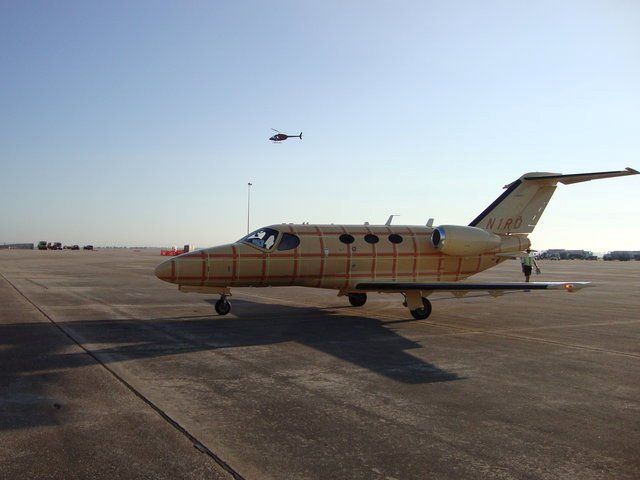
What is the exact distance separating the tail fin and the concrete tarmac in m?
4.87

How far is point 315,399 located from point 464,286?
8.58 meters

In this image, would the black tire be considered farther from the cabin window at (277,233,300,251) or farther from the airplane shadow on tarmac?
the cabin window at (277,233,300,251)

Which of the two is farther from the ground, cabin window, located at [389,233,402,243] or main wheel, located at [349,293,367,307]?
cabin window, located at [389,233,402,243]

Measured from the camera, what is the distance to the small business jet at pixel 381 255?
1493cm

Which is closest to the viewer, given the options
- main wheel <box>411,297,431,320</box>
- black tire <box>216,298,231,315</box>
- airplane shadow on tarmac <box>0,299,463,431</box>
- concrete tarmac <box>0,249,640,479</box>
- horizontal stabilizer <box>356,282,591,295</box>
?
concrete tarmac <box>0,249,640,479</box>

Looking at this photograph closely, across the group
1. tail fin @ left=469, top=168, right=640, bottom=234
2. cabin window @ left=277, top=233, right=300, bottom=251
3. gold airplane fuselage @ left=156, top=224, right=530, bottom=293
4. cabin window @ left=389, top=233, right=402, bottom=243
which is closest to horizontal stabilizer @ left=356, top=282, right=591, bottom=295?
gold airplane fuselage @ left=156, top=224, right=530, bottom=293

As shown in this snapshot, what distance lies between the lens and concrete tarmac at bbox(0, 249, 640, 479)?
5.01 metres

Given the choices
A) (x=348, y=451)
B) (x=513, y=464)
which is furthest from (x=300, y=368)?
(x=513, y=464)

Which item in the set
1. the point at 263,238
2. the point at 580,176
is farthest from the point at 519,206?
the point at 263,238

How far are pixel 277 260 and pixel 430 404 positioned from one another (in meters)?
9.30

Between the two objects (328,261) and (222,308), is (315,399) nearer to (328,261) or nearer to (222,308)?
(222,308)

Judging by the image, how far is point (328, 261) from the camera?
16.2 m

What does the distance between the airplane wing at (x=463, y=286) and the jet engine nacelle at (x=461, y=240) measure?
2.15m

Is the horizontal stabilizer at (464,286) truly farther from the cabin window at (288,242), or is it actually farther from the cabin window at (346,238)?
the cabin window at (288,242)
